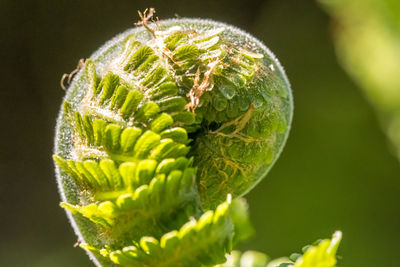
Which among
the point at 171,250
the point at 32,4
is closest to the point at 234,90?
the point at 171,250

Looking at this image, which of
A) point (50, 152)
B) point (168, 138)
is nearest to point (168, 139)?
point (168, 138)

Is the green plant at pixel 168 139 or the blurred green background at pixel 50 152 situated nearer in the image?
the green plant at pixel 168 139

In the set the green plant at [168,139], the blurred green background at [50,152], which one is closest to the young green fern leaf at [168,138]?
the green plant at [168,139]

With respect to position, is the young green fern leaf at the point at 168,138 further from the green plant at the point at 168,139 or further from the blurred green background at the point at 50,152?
the blurred green background at the point at 50,152

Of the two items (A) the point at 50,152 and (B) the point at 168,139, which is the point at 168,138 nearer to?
(B) the point at 168,139

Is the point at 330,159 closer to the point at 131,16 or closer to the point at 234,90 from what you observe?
the point at 131,16
